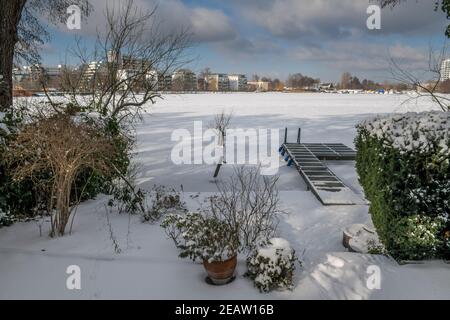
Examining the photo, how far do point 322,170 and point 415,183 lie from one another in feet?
17.0

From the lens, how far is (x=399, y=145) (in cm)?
334

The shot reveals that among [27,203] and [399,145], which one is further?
[27,203]

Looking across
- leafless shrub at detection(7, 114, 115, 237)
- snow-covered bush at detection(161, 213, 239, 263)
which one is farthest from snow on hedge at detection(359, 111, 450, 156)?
leafless shrub at detection(7, 114, 115, 237)

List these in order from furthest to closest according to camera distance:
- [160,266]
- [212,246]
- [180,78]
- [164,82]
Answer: [180,78]
[164,82]
[160,266]
[212,246]

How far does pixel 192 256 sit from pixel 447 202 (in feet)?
10.1

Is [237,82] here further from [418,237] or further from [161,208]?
[418,237]

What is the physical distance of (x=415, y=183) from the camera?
335 centimetres

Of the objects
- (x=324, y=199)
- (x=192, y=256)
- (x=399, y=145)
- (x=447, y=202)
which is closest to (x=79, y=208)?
(x=192, y=256)

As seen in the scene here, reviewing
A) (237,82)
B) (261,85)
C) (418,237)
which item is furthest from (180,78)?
(237,82)

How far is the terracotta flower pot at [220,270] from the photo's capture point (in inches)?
126

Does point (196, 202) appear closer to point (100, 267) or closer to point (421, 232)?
point (100, 267)

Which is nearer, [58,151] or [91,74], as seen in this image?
[58,151]

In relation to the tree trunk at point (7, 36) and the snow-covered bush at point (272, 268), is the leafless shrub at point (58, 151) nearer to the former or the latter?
the snow-covered bush at point (272, 268)

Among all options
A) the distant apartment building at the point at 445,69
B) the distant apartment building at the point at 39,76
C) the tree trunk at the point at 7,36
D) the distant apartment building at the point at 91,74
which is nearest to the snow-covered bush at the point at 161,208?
the tree trunk at the point at 7,36
